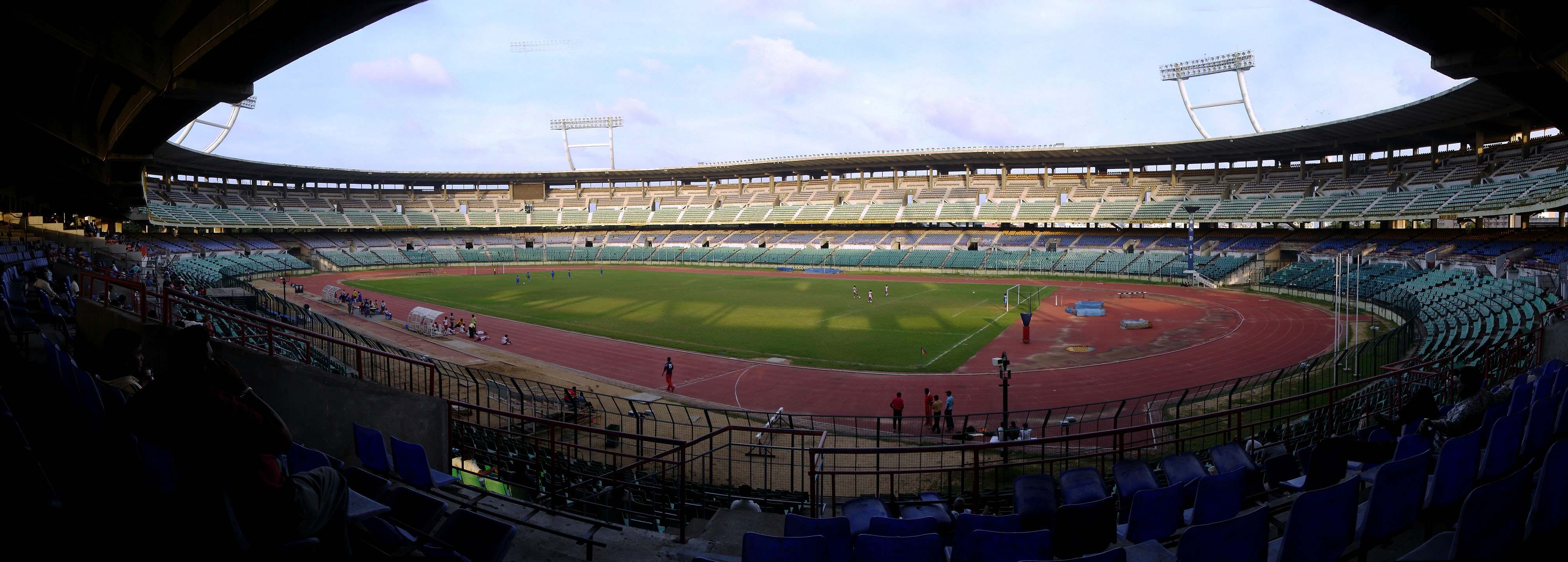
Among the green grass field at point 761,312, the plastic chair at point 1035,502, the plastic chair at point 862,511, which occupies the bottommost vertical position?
the green grass field at point 761,312

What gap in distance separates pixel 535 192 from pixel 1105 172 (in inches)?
2703

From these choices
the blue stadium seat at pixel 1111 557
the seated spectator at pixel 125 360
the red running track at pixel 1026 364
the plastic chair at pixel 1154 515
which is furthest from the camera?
the red running track at pixel 1026 364

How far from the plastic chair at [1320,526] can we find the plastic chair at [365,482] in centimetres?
663

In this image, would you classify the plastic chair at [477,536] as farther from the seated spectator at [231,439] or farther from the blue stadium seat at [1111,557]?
the blue stadium seat at [1111,557]

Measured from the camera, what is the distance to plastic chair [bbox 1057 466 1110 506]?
21.8ft

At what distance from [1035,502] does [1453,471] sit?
3.21 meters

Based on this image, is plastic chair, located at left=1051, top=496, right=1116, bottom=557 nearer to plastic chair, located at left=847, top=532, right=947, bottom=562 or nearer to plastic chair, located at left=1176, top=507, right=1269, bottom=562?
plastic chair, located at left=1176, top=507, right=1269, bottom=562

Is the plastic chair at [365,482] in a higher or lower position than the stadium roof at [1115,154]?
lower

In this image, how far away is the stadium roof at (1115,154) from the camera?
1634 inches

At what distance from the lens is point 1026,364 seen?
25172 millimetres

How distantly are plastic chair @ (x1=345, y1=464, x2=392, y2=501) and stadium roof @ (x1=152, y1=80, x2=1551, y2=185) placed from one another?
3638 cm

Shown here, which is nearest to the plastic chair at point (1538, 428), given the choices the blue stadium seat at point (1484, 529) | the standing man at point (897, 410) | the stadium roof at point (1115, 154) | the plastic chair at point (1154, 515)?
the blue stadium seat at point (1484, 529)

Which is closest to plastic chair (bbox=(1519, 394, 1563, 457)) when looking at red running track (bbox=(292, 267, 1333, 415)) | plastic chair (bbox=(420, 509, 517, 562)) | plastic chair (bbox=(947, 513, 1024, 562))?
plastic chair (bbox=(947, 513, 1024, 562))

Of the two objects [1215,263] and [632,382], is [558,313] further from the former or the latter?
[1215,263]
